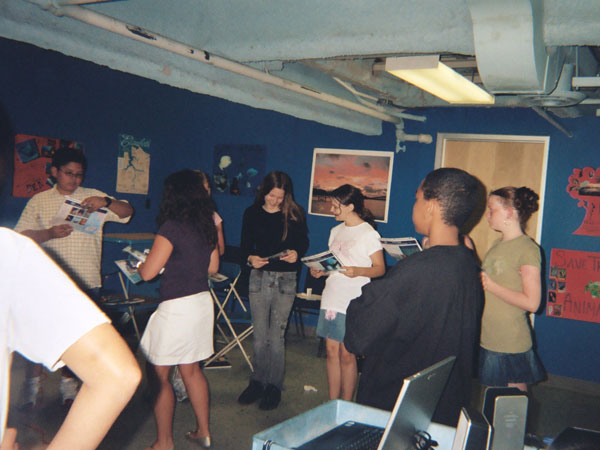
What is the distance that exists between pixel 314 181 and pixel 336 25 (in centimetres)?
351

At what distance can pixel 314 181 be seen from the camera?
5.82 meters

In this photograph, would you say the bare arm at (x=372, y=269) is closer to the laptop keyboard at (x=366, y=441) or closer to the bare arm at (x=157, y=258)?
the bare arm at (x=157, y=258)

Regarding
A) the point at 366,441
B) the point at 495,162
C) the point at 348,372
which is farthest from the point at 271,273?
the point at 495,162

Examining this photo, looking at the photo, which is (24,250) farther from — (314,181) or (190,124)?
(190,124)

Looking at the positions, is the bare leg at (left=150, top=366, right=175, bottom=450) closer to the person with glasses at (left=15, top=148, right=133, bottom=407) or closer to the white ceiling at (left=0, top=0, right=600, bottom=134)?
the person with glasses at (left=15, top=148, right=133, bottom=407)

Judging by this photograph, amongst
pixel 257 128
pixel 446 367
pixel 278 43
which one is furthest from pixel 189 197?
pixel 257 128

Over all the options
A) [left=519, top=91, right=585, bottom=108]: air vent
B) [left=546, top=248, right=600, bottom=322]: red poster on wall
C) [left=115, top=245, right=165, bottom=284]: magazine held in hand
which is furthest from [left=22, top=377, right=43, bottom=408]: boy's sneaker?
[left=546, top=248, right=600, bottom=322]: red poster on wall

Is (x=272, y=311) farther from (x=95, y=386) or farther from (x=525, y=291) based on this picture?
(x=95, y=386)

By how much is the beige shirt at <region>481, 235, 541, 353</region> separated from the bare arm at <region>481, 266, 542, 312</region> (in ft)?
0.16

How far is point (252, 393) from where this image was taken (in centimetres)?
375

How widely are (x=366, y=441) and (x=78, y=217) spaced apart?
8.85 ft

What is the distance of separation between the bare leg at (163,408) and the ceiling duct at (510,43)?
2.27m

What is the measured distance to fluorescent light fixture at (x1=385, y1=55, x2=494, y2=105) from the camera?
2.56 m

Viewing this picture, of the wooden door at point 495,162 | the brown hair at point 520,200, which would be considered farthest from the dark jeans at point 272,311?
the wooden door at point 495,162
